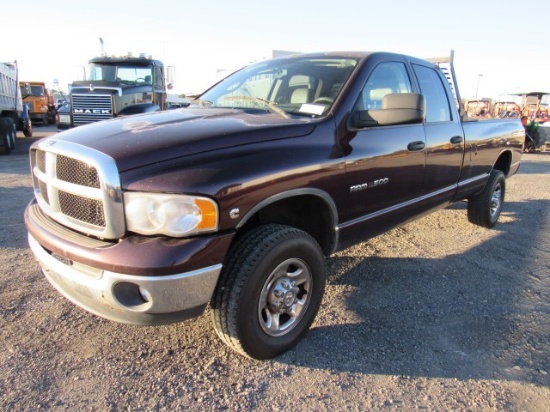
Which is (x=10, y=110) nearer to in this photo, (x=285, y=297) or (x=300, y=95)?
(x=300, y=95)

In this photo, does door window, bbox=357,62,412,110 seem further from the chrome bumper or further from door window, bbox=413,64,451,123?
the chrome bumper

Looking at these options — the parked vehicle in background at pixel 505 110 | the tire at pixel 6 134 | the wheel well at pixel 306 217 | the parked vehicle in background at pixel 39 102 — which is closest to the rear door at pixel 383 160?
Answer: the wheel well at pixel 306 217

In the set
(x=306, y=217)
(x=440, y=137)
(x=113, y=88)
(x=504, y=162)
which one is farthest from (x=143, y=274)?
(x=113, y=88)

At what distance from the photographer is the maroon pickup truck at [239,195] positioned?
204cm

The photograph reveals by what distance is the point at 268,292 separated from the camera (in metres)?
2.47

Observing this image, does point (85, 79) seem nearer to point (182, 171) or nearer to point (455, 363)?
point (182, 171)

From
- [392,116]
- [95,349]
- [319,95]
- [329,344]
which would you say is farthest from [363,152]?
[95,349]

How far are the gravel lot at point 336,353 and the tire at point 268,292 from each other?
17 centimetres

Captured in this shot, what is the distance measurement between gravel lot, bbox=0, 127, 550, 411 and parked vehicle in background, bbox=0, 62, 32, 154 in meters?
9.77

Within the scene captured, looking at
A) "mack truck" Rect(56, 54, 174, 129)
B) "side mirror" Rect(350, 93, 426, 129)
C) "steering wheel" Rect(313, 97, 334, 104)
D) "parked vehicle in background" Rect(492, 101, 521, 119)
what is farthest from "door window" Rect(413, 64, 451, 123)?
"mack truck" Rect(56, 54, 174, 129)

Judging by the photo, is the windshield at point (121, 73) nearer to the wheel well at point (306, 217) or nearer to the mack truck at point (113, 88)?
the mack truck at point (113, 88)

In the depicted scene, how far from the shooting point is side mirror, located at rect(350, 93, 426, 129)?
2.87 m

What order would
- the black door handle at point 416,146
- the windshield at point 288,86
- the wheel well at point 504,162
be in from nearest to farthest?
the windshield at point 288,86, the black door handle at point 416,146, the wheel well at point 504,162

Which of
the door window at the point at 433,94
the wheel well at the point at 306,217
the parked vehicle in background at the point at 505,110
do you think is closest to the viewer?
the wheel well at the point at 306,217
